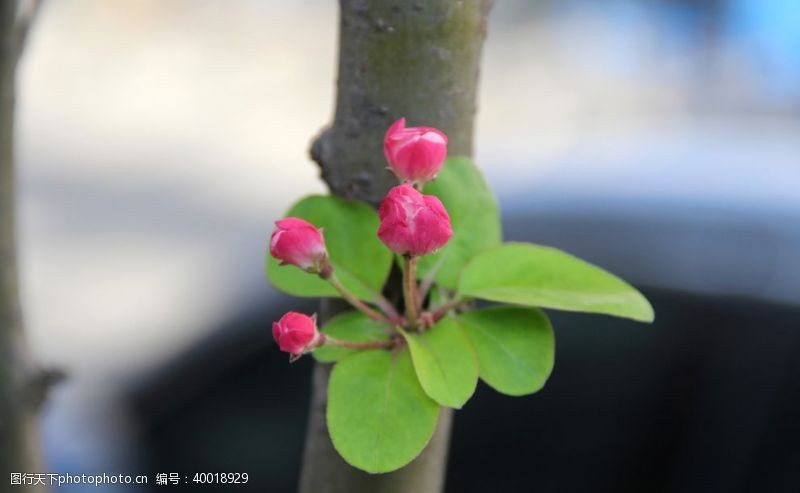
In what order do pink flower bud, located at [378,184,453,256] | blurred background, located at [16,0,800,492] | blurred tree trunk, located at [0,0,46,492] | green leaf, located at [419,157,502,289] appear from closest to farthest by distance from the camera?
pink flower bud, located at [378,184,453,256]
green leaf, located at [419,157,502,289]
blurred tree trunk, located at [0,0,46,492]
blurred background, located at [16,0,800,492]

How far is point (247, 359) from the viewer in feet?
4.81

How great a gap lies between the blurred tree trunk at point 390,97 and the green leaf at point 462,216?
0.01 meters

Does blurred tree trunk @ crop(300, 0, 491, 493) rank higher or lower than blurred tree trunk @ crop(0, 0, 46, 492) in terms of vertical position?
higher

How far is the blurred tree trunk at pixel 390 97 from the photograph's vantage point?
0.39 meters

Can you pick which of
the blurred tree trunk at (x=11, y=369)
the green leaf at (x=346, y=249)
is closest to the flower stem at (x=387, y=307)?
the green leaf at (x=346, y=249)

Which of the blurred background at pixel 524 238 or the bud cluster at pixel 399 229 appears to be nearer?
the bud cluster at pixel 399 229

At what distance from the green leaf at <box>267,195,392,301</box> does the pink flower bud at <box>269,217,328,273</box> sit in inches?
2.2

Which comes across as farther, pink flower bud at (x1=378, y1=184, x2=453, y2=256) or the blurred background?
the blurred background

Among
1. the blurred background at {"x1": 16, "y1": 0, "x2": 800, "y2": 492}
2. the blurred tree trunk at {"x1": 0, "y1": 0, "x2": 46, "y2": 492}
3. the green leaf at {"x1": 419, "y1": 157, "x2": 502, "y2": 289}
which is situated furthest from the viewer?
the blurred background at {"x1": 16, "y1": 0, "x2": 800, "y2": 492}

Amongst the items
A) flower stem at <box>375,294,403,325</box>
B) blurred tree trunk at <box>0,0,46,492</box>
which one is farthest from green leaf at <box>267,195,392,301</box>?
blurred tree trunk at <box>0,0,46,492</box>

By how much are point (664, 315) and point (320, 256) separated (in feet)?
3.50

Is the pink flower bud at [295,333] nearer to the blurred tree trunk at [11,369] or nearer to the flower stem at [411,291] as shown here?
the flower stem at [411,291]

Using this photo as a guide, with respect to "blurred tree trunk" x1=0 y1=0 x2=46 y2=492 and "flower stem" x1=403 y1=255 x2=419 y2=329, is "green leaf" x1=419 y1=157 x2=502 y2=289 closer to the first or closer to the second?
"flower stem" x1=403 y1=255 x2=419 y2=329

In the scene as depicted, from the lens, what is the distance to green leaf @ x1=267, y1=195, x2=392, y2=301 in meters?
0.42
